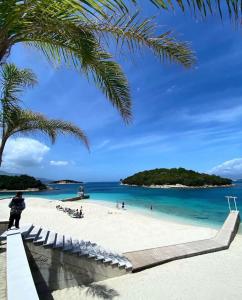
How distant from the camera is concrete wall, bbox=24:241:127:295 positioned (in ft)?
23.4

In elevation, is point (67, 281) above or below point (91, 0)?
below

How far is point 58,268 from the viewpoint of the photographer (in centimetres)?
741

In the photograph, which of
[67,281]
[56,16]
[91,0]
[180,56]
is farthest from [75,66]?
[67,281]

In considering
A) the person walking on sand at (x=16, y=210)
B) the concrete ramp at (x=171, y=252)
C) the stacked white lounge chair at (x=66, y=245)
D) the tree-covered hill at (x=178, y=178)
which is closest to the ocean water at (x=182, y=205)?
the concrete ramp at (x=171, y=252)

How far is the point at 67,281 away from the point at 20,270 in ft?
12.6

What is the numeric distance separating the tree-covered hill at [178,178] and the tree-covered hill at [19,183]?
49.7m

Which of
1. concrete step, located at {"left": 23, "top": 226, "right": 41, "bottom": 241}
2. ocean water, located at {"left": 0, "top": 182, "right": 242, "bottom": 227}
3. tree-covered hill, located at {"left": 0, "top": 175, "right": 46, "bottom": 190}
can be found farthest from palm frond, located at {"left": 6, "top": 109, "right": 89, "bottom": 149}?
tree-covered hill, located at {"left": 0, "top": 175, "right": 46, "bottom": 190}

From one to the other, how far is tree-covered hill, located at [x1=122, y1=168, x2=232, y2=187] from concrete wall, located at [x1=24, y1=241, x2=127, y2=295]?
10545 cm

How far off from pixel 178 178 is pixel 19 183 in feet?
216

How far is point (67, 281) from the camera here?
24.7 feet

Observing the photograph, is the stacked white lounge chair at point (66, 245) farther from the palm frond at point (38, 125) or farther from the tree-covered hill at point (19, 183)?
the tree-covered hill at point (19, 183)

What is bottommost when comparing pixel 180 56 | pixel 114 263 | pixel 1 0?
pixel 114 263

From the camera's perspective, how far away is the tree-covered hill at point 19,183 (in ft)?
306

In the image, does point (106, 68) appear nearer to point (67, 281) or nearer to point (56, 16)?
point (56, 16)
